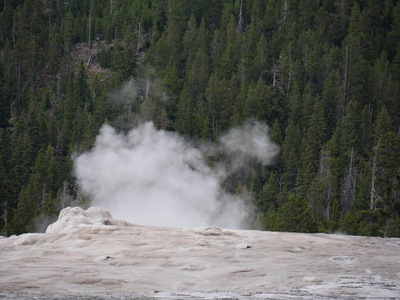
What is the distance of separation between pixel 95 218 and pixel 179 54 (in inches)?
2418

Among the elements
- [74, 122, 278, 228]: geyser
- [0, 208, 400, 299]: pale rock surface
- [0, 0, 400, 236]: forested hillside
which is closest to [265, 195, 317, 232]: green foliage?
[0, 0, 400, 236]: forested hillside

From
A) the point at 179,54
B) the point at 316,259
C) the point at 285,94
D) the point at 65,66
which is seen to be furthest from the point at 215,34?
the point at 316,259

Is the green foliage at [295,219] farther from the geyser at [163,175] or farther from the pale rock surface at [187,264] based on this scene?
the pale rock surface at [187,264]

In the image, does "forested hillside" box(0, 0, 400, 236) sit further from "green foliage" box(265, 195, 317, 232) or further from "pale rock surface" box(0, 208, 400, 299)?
"pale rock surface" box(0, 208, 400, 299)

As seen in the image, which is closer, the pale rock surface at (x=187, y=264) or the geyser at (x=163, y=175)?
the pale rock surface at (x=187, y=264)

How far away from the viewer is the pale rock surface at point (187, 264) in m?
14.2

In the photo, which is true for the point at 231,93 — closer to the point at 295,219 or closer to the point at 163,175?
the point at 163,175

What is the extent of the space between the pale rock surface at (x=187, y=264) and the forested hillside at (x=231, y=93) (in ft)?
80.0

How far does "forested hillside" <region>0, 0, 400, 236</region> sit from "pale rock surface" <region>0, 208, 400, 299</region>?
80.0ft

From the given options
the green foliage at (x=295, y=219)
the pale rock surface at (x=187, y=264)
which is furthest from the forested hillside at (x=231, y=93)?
the pale rock surface at (x=187, y=264)

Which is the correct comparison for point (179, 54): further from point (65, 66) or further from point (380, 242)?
point (380, 242)

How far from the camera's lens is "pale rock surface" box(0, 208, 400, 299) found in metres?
14.2

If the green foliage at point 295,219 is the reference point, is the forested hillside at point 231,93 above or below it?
above

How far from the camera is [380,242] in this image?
894 inches
